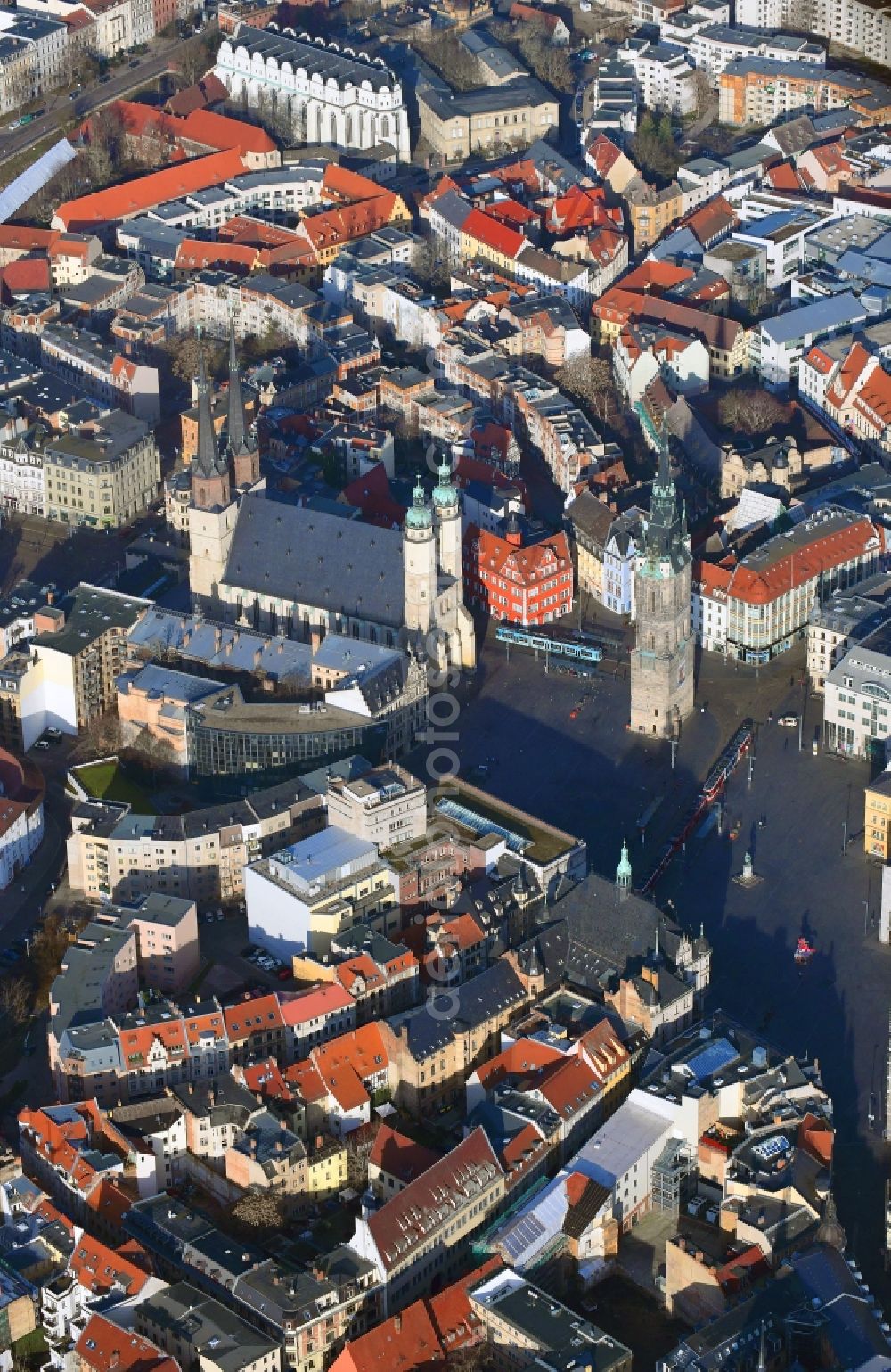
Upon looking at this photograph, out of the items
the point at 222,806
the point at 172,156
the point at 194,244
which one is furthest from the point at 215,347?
the point at 222,806

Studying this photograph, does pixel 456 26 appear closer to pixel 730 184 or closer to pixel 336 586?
pixel 730 184

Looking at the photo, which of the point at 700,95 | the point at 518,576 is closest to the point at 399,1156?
the point at 518,576

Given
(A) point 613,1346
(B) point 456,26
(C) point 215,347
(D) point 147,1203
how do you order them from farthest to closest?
(B) point 456,26, (C) point 215,347, (D) point 147,1203, (A) point 613,1346

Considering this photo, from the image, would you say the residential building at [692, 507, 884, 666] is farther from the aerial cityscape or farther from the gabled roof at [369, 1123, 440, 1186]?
the gabled roof at [369, 1123, 440, 1186]

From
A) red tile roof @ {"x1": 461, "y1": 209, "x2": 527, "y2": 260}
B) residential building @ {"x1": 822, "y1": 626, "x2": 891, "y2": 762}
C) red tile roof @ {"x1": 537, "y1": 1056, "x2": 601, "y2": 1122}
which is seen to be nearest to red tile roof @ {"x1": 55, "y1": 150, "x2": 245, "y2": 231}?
red tile roof @ {"x1": 461, "y1": 209, "x2": 527, "y2": 260}

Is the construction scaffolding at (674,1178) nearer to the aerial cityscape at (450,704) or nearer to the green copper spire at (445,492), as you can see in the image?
the aerial cityscape at (450,704)

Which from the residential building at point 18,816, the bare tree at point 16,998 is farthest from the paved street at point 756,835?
the bare tree at point 16,998
